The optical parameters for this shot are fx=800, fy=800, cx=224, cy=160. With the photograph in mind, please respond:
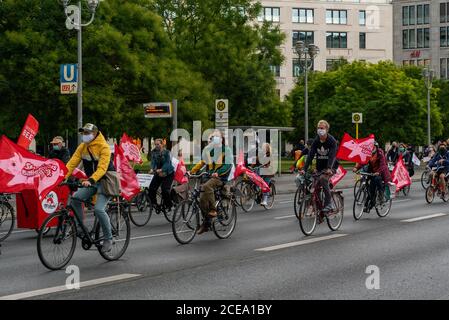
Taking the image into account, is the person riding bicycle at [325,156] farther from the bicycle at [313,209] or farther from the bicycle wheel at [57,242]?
the bicycle wheel at [57,242]

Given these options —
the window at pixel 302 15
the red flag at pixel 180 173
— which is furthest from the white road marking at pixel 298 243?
the window at pixel 302 15

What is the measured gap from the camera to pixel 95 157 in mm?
10016

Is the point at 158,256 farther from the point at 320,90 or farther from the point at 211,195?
the point at 320,90

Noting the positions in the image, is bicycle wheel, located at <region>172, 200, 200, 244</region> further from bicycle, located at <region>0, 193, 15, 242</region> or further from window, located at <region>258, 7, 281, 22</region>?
window, located at <region>258, 7, 281, 22</region>

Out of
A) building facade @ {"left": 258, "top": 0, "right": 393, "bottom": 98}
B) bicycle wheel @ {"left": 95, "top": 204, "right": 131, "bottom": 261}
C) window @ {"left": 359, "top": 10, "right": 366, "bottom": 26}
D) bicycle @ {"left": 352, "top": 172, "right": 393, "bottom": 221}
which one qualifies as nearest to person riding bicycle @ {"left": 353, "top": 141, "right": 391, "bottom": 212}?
bicycle @ {"left": 352, "top": 172, "right": 393, "bottom": 221}

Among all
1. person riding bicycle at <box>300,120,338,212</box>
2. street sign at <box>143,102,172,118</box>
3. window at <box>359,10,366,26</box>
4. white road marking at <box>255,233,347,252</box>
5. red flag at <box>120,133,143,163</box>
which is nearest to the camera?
white road marking at <box>255,233,347,252</box>

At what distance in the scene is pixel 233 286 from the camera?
8141 mm

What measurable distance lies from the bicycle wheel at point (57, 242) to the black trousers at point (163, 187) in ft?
20.8

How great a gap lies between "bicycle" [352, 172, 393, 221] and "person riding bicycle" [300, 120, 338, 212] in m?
2.84

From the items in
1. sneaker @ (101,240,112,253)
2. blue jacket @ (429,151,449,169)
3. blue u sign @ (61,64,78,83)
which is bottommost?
sneaker @ (101,240,112,253)

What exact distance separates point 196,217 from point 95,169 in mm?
2546

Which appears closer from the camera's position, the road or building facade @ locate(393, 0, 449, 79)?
the road

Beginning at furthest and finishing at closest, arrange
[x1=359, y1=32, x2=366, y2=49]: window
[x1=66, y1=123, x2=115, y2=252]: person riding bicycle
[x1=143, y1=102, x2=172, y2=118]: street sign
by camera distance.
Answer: [x1=359, y1=32, x2=366, y2=49]: window, [x1=143, y1=102, x2=172, y2=118]: street sign, [x1=66, y1=123, x2=115, y2=252]: person riding bicycle

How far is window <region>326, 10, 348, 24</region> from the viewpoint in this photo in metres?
97.0
